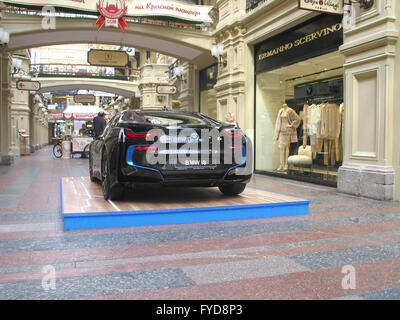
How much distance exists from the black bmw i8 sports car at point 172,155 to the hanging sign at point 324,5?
2.97 metres

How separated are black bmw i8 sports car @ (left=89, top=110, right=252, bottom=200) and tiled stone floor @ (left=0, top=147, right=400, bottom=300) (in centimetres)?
62

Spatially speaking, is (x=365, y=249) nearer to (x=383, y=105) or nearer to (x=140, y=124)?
(x=140, y=124)

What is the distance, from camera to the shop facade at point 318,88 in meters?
6.27

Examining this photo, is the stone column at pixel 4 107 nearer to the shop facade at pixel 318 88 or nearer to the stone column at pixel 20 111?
the shop facade at pixel 318 88

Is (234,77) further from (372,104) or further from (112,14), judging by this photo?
(372,104)

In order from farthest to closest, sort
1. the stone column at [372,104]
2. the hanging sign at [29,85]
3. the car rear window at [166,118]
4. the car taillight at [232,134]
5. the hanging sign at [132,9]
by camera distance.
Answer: the hanging sign at [29,85]
the hanging sign at [132,9]
the stone column at [372,104]
the car rear window at [166,118]
the car taillight at [232,134]

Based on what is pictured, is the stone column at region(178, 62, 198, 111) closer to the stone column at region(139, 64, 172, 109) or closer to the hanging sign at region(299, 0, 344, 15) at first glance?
the stone column at region(139, 64, 172, 109)

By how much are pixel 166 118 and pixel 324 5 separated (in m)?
3.73

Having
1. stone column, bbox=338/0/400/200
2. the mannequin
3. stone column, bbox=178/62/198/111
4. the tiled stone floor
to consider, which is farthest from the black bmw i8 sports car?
stone column, bbox=178/62/198/111

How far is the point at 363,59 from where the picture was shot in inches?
260

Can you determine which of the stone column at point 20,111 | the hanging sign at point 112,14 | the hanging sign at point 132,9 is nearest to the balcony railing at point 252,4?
the hanging sign at point 132,9

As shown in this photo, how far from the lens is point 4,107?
14.3m
